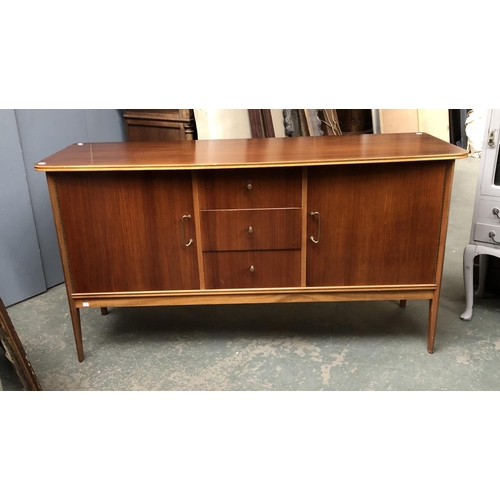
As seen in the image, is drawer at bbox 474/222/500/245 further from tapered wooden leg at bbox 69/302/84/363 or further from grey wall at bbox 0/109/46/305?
grey wall at bbox 0/109/46/305

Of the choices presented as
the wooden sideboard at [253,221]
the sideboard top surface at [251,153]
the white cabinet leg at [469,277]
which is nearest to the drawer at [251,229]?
the wooden sideboard at [253,221]

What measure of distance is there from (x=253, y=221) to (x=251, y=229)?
0.03 m

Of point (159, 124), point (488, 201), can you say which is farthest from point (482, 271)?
point (159, 124)

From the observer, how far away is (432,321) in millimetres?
1934

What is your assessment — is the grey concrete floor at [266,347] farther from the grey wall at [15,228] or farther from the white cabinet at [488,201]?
the white cabinet at [488,201]

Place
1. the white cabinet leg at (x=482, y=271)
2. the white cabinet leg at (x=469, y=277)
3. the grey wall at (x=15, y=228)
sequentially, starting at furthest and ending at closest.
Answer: the white cabinet leg at (x=482, y=271)
the grey wall at (x=15, y=228)
the white cabinet leg at (x=469, y=277)

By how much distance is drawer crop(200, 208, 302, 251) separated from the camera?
1.74 metres

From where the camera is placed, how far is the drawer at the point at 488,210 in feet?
6.67

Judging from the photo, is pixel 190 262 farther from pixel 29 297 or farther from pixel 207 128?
pixel 207 128

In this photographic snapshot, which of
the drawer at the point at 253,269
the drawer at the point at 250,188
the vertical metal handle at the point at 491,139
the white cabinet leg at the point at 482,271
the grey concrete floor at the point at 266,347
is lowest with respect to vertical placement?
the grey concrete floor at the point at 266,347

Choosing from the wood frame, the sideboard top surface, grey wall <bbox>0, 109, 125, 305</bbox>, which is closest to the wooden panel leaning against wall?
grey wall <bbox>0, 109, 125, 305</bbox>

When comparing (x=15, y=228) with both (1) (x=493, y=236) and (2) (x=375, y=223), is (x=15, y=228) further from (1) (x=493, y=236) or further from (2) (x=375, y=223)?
(1) (x=493, y=236)

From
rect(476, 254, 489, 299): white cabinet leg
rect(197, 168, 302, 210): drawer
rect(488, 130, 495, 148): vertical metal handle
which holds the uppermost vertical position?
rect(488, 130, 495, 148): vertical metal handle

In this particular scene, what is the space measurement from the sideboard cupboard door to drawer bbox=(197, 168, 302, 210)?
0.08 metres
